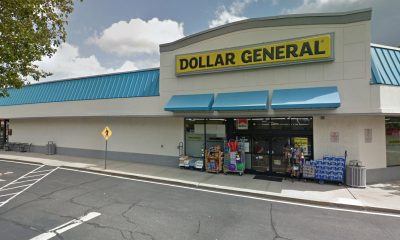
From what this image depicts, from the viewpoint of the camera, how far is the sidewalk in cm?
761

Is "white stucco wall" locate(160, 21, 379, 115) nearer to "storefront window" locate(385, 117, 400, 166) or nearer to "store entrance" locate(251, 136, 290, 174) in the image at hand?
"store entrance" locate(251, 136, 290, 174)

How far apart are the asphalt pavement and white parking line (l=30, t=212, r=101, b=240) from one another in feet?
0.08

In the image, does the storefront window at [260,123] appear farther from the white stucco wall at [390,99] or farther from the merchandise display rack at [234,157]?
the white stucco wall at [390,99]

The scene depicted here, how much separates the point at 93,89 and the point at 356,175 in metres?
16.1

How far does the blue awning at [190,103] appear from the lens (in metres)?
11.4

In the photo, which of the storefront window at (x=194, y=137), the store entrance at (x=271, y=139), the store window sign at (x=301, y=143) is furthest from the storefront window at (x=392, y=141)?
the storefront window at (x=194, y=137)

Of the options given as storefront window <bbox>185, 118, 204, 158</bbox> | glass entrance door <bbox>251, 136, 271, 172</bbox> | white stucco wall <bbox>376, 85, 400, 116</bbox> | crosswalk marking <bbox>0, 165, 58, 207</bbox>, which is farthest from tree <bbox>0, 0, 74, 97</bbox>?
white stucco wall <bbox>376, 85, 400, 116</bbox>

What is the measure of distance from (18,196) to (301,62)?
1235 cm

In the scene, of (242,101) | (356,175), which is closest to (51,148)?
(242,101)

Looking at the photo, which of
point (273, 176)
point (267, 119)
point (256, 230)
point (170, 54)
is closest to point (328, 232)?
point (256, 230)

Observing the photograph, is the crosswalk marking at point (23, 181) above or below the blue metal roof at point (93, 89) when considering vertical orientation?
below

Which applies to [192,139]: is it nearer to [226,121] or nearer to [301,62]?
[226,121]

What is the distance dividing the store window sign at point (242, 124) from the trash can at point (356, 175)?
4740mm

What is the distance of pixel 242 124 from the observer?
12031 millimetres
